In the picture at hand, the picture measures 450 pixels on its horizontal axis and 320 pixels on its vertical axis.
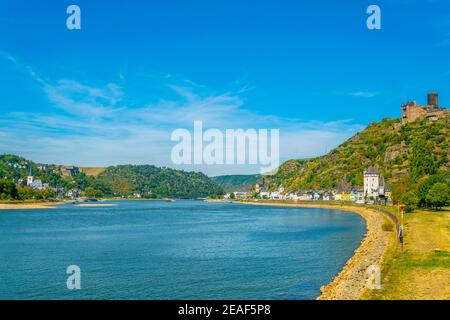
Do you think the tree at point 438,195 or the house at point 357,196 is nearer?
the tree at point 438,195

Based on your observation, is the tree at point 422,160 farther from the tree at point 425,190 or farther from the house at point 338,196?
the tree at point 425,190

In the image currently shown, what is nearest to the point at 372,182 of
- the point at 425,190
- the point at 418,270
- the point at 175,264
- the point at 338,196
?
the point at 338,196

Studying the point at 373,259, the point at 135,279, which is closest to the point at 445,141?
the point at 373,259

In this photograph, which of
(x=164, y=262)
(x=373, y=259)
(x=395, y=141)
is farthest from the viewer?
(x=395, y=141)

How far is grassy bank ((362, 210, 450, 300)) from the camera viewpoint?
23109 mm

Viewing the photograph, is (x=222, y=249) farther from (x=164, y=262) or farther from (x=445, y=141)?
(x=445, y=141)

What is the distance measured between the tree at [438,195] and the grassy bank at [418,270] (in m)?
36.5

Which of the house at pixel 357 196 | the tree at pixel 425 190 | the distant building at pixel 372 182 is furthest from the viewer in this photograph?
the distant building at pixel 372 182

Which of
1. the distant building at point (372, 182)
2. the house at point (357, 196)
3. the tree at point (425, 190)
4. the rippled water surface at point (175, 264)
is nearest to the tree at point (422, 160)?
the distant building at point (372, 182)

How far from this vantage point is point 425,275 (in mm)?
27062

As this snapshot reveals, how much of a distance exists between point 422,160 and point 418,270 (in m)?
145

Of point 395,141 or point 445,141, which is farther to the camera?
point 395,141

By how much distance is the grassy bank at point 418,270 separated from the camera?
2311 cm
